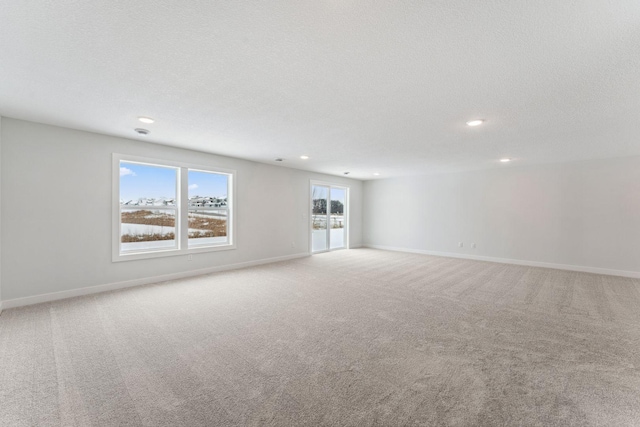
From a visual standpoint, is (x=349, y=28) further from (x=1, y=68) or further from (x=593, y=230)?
(x=593, y=230)

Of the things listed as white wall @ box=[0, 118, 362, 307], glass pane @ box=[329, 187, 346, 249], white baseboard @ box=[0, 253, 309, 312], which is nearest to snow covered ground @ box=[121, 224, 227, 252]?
white wall @ box=[0, 118, 362, 307]

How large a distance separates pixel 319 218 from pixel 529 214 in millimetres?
5354

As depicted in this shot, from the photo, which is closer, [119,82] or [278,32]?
[278,32]

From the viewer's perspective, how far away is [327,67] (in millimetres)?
2156

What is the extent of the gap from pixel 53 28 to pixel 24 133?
2777 millimetres

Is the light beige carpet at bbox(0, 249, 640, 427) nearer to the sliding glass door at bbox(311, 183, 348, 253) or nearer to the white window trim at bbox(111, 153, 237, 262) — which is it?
the white window trim at bbox(111, 153, 237, 262)

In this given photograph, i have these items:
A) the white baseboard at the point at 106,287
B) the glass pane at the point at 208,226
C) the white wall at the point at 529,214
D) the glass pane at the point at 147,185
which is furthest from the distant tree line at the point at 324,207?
the glass pane at the point at 147,185

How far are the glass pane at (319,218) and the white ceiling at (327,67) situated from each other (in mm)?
3943

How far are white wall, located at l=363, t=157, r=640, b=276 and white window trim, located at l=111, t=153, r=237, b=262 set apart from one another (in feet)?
17.1

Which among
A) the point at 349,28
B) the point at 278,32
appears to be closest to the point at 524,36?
the point at 349,28

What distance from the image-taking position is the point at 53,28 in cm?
172

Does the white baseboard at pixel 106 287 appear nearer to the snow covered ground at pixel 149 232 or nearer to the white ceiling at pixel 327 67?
the snow covered ground at pixel 149 232

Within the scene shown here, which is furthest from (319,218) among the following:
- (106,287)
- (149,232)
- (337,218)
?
(106,287)

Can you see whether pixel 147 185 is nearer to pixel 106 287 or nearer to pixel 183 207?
pixel 183 207
